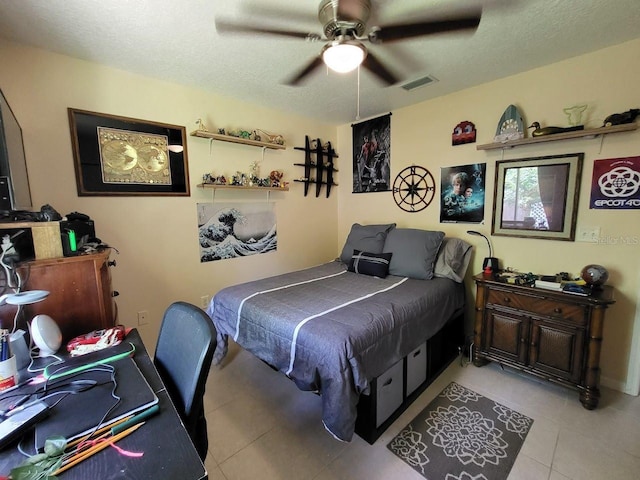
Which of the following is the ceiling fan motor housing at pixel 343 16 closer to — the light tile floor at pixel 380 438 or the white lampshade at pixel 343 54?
the white lampshade at pixel 343 54

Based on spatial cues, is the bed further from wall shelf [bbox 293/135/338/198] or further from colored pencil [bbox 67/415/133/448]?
wall shelf [bbox 293/135/338/198]

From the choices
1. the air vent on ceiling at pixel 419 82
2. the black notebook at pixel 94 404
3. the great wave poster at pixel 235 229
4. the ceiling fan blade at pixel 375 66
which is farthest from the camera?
the great wave poster at pixel 235 229

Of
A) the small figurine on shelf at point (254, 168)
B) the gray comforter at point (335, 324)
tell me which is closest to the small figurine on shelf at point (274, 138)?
the small figurine on shelf at point (254, 168)

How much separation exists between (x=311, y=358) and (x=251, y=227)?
1.84 m

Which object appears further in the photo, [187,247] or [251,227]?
[251,227]

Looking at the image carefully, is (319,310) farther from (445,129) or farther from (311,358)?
(445,129)

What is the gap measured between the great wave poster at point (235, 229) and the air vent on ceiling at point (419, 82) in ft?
5.90

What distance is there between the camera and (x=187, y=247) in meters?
2.64

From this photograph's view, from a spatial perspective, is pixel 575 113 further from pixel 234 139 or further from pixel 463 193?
pixel 234 139

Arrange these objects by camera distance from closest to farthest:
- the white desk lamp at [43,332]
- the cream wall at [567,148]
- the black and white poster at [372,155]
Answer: the white desk lamp at [43,332] → the cream wall at [567,148] → the black and white poster at [372,155]

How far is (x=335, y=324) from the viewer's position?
161cm

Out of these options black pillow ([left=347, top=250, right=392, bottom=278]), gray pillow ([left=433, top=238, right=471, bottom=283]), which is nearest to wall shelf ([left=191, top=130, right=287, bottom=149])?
black pillow ([left=347, top=250, right=392, bottom=278])

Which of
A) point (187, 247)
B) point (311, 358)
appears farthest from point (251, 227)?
point (311, 358)

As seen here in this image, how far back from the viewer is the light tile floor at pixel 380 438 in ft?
4.79
